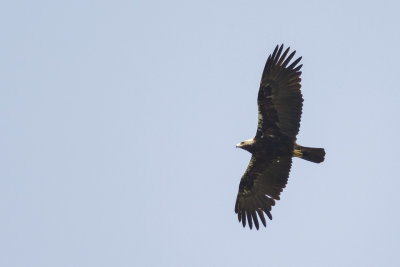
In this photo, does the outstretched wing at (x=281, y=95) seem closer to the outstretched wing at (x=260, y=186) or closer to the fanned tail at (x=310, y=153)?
the fanned tail at (x=310, y=153)

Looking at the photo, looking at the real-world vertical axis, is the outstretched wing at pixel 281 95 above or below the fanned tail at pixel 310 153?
above

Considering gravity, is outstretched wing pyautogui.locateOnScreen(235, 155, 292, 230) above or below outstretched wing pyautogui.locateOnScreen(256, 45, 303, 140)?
below

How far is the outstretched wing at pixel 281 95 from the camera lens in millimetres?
21969

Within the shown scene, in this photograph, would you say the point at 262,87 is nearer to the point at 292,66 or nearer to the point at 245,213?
Answer: the point at 292,66

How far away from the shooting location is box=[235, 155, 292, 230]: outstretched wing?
23234 mm

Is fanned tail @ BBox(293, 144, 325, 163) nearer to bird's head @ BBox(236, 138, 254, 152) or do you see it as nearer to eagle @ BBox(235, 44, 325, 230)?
eagle @ BBox(235, 44, 325, 230)

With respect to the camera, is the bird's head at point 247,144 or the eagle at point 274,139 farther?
the bird's head at point 247,144

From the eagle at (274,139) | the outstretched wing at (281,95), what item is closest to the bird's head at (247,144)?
the eagle at (274,139)

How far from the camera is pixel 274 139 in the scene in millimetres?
22562

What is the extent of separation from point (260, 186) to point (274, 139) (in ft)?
6.22

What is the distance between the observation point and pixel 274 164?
76.1ft

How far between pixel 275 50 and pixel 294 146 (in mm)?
2950

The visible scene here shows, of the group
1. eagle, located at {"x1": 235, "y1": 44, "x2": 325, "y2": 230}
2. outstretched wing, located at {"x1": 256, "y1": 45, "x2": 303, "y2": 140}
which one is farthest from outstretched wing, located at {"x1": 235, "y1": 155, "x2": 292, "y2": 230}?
outstretched wing, located at {"x1": 256, "y1": 45, "x2": 303, "y2": 140}

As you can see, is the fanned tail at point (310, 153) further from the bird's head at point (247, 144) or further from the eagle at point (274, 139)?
the bird's head at point (247, 144)
